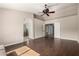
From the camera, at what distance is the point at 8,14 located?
1.49 m

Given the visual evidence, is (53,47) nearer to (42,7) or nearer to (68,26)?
(68,26)

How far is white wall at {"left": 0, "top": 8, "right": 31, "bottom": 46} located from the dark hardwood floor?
0.42ft

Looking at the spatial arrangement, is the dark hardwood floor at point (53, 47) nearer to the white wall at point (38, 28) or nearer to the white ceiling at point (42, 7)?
the white wall at point (38, 28)

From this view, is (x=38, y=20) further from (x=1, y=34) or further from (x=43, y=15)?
(x=1, y=34)

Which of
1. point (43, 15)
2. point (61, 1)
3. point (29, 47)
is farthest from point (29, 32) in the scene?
point (61, 1)

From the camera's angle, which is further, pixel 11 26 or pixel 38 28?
pixel 38 28

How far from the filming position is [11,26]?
4.98 ft

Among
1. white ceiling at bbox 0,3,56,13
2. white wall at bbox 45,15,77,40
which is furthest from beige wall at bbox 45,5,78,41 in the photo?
white ceiling at bbox 0,3,56,13

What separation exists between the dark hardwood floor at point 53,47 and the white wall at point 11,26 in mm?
127

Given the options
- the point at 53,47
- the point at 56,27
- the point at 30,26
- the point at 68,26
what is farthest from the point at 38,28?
the point at 68,26

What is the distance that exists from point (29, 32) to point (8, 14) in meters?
0.51

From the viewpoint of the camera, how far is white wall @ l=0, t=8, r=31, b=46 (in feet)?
4.82

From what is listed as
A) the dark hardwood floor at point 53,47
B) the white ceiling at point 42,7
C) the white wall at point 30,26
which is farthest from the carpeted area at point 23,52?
the white ceiling at point 42,7

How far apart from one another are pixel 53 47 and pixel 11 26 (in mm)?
867
